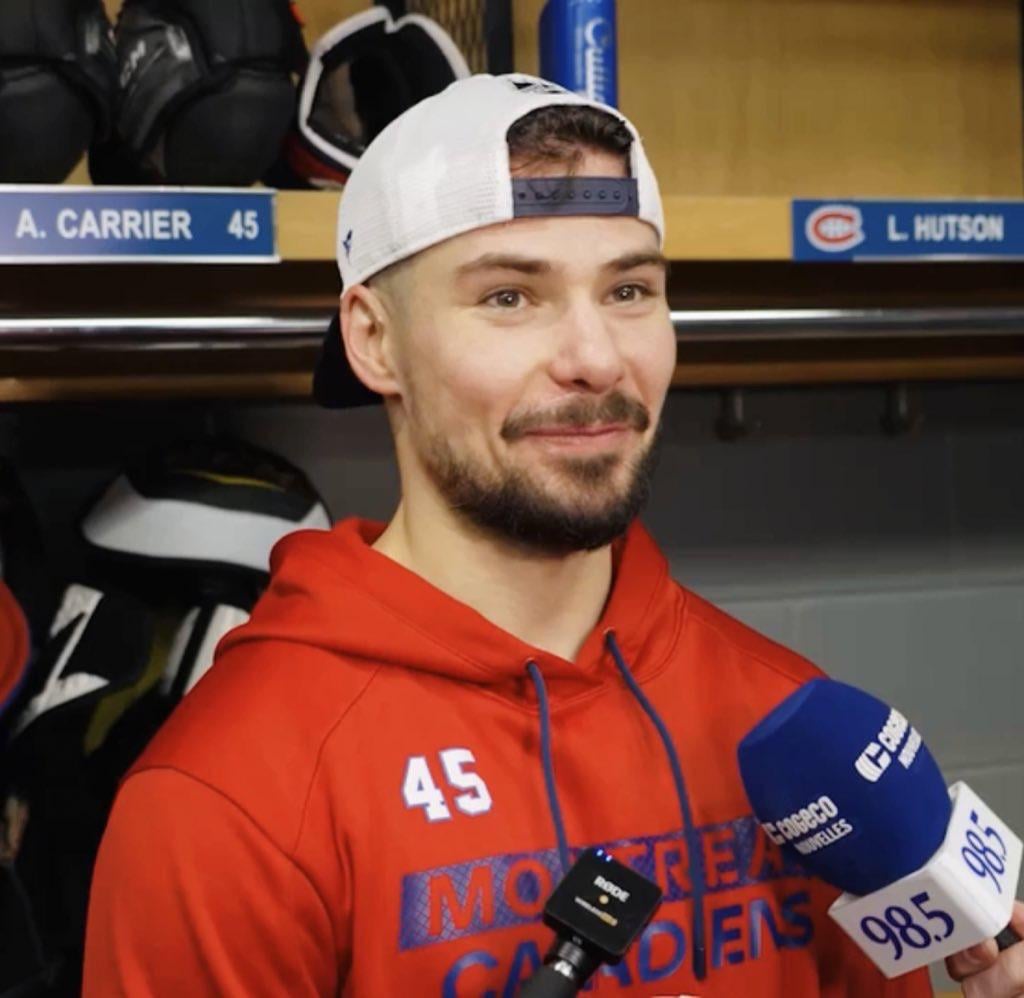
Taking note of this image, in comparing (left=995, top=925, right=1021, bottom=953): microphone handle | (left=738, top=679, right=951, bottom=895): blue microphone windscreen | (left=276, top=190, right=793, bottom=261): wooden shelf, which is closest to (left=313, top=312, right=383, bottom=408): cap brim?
(left=276, top=190, right=793, bottom=261): wooden shelf

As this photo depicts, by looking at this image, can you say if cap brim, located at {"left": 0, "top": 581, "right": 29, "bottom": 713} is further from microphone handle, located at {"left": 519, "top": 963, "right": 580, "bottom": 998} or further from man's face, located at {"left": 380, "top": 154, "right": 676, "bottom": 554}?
microphone handle, located at {"left": 519, "top": 963, "right": 580, "bottom": 998}

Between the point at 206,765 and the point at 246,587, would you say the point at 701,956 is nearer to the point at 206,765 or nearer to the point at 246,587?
the point at 206,765

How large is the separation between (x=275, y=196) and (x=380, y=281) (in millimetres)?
132

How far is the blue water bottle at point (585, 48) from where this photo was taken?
123cm

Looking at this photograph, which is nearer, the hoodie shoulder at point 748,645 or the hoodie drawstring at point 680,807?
the hoodie drawstring at point 680,807

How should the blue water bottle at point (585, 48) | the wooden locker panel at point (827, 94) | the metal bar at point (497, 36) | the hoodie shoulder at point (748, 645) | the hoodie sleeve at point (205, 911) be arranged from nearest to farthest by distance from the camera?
the hoodie sleeve at point (205, 911)
the hoodie shoulder at point (748, 645)
the blue water bottle at point (585, 48)
the metal bar at point (497, 36)
the wooden locker panel at point (827, 94)

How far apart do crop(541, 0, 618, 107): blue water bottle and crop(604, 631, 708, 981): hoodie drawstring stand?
44cm

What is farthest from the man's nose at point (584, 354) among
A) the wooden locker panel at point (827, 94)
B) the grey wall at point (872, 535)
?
the wooden locker panel at point (827, 94)

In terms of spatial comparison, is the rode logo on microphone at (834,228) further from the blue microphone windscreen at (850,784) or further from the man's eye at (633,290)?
the blue microphone windscreen at (850,784)

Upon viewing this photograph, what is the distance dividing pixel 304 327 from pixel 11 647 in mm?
310

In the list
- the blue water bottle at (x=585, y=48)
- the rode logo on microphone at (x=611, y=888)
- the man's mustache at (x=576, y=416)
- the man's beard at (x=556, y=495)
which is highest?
the blue water bottle at (x=585, y=48)

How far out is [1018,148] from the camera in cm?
172

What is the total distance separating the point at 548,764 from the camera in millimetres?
944

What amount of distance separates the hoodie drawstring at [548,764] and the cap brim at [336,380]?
0.81 ft
